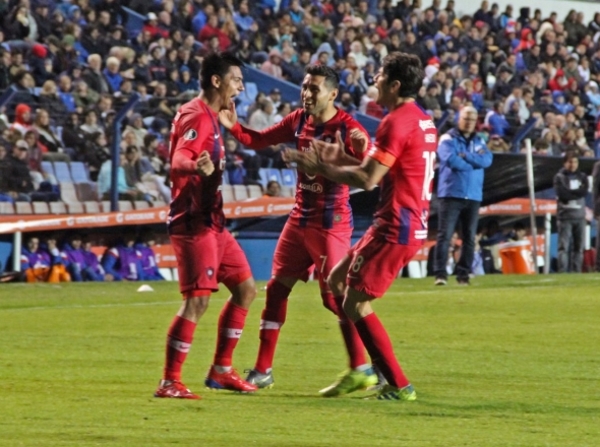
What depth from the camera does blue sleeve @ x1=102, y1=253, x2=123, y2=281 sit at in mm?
19000

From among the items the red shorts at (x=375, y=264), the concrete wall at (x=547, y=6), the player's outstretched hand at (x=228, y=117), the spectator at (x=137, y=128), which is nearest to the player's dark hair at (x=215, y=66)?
the player's outstretched hand at (x=228, y=117)

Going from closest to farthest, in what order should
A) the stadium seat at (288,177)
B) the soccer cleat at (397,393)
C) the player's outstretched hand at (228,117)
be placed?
the soccer cleat at (397,393)
the player's outstretched hand at (228,117)
the stadium seat at (288,177)

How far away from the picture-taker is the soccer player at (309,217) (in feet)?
27.7

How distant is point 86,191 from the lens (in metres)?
19.2

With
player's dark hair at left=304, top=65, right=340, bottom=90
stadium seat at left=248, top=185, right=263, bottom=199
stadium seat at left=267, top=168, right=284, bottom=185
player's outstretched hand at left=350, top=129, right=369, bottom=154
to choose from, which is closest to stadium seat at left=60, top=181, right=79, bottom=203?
stadium seat at left=248, top=185, right=263, bottom=199

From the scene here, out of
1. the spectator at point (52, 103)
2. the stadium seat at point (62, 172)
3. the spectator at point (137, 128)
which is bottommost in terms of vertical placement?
the stadium seat at point (62, 172)

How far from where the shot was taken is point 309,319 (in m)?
13.1

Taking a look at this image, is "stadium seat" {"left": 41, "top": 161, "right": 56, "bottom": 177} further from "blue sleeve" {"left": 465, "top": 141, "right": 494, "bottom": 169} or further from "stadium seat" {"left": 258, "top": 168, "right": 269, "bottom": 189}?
"blue sleeve" {"left": 465, "top": 141, "right": 494, "bottom": 169}

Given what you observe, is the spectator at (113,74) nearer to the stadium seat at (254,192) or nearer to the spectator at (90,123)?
the spectator at (90,123)

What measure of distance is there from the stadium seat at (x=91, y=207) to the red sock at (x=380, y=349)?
39.1ft

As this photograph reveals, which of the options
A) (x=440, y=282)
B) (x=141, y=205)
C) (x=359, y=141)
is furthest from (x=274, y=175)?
(x=359, y=141)

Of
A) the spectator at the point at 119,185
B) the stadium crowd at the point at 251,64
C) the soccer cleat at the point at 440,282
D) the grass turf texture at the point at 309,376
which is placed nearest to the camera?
the grass turf texture at the point at 309,376

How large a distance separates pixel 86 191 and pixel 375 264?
1216cm

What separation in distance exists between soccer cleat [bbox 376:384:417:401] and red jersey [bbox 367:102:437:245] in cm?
84
